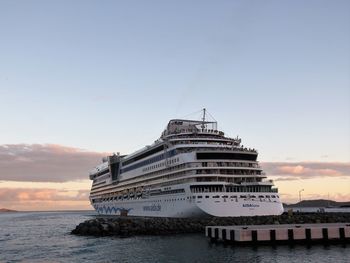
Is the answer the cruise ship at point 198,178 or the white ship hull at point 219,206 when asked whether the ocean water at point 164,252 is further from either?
the cruise ship at point 198,178

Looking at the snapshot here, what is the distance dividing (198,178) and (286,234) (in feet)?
83.5

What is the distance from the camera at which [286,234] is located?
51.6 metres

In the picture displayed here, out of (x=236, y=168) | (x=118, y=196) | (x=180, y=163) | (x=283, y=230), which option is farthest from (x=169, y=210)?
(x=118, y=196)

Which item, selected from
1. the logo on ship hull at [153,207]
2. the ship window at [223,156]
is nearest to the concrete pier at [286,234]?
the ship window at [223,156]

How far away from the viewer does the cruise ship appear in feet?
238

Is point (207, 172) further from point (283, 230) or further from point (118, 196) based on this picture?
point (118, 196)

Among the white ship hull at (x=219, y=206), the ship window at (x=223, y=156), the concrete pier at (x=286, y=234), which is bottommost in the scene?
the concrete pier at (x=286, y=234)

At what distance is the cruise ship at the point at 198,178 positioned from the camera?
7256 centimetres

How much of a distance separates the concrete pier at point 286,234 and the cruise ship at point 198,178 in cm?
1832

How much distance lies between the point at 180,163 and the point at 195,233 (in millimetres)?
17499

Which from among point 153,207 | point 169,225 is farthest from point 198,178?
point 153,207

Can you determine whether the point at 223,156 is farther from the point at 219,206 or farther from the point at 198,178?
the point at 219,206

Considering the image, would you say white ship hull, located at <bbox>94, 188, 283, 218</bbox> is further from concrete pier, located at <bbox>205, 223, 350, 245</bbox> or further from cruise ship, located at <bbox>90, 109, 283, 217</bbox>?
concrete pier, located at <bbox>205, 223, 350, 245</bbox>

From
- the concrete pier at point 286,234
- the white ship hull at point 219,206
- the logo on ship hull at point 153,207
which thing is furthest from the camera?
the logo on ship hull at point 153,207
